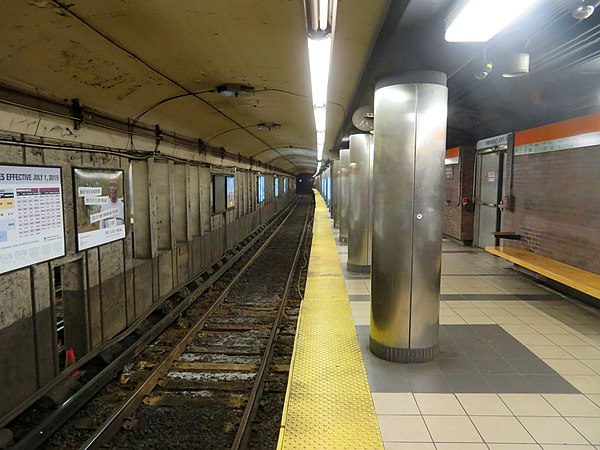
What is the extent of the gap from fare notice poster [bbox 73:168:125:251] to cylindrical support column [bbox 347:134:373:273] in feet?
15.4

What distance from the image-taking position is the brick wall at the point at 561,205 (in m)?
5.85

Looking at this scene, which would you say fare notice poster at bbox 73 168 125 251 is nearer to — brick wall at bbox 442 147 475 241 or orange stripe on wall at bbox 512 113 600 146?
orange stripe on wall at bbox 512 113 600 146

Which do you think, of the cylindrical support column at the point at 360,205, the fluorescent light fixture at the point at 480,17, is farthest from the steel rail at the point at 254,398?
the fluorescent light fixture at the point at 480,17

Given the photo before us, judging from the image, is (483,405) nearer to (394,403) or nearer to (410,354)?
(394,403)

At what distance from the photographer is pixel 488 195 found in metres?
10.1

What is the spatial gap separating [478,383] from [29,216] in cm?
403

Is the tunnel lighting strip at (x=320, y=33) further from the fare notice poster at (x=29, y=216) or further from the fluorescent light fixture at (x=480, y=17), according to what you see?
the fare notice poster at (x=29, y=216)

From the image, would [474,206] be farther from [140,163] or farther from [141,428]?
[141,428]

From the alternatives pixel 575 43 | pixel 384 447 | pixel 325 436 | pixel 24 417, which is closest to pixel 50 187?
pixel 24 417

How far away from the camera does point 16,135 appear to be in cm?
339

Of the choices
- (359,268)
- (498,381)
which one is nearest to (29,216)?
(498,381)

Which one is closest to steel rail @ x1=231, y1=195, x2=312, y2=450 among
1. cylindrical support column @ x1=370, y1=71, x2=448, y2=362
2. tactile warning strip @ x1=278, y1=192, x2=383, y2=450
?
tactile warning strip @ x1=278, y1=192, x2=383, y2=450

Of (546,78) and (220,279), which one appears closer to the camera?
(546,78)

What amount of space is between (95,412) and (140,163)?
3.29 metres
